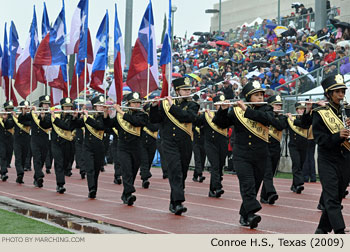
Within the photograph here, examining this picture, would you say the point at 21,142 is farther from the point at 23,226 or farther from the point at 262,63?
the point at 262,63

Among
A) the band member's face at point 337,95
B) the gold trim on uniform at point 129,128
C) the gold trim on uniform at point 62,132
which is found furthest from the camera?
the gold trim on uniform at point 62,132

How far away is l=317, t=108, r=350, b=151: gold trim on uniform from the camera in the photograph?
8.62 metres

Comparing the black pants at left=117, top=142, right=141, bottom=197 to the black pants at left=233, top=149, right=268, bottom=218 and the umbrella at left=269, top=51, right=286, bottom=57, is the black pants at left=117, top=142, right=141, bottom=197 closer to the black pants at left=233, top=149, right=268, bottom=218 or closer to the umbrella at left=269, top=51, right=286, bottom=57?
the black pants at left=233, top=149, right=268, bottom=218

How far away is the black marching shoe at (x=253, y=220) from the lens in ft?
33.1

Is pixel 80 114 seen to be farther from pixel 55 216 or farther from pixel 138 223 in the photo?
pixel 138 223

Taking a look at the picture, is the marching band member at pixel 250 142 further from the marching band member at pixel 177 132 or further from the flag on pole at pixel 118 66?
the flag on pole at pixel 118 66

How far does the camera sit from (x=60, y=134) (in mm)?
16922

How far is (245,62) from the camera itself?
30.6 m

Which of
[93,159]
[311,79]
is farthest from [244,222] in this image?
[311,79]

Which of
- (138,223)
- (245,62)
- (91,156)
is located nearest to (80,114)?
(91,156)

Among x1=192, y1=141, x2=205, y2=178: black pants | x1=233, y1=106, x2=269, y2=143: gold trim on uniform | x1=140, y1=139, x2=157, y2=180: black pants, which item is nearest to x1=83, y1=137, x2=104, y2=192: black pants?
x1=140, y1=139, x2=157, y2=180: black pants

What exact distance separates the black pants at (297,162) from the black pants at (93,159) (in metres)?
4.52

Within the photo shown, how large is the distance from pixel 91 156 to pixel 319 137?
699cm

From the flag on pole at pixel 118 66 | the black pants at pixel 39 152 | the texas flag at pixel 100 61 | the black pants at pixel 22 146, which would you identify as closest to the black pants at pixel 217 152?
the flag on pole at pixel 118 66
